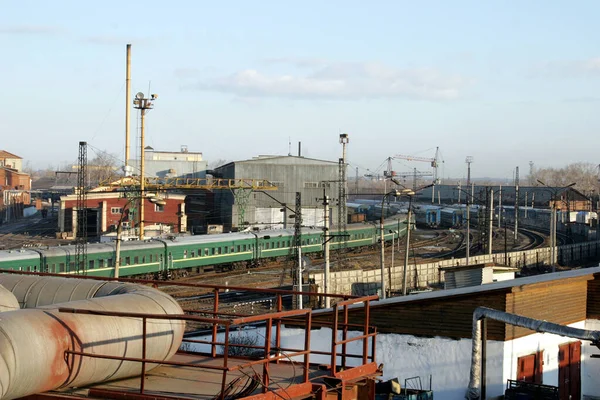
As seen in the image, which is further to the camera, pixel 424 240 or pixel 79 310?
pixel 424 240

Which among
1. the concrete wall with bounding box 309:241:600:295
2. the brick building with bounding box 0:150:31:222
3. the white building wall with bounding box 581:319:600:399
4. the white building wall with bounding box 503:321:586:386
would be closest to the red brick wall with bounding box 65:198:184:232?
the concrete wall with bounding box 309:241:600:295

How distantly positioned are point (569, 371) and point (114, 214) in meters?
50.6

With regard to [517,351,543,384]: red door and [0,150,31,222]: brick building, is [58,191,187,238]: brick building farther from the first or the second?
[517,351,543,384]: red door

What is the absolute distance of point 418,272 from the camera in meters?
43.2

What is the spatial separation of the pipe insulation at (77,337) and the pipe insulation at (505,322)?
390 inches

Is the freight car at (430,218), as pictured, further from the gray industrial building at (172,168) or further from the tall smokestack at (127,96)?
the tall smokestack at (127,96)

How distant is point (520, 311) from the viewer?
18.1m

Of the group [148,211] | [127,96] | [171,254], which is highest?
[127,96]

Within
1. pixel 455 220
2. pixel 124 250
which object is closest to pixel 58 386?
pixel 124 250

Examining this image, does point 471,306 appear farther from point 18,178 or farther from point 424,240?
point 18,178

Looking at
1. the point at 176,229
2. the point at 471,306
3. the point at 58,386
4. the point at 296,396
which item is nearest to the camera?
the point at 58,386

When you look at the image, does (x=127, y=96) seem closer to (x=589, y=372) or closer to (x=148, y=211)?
(x=148, y=211)

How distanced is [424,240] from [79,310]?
6791 cm

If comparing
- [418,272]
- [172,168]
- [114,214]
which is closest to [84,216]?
[418,272]
